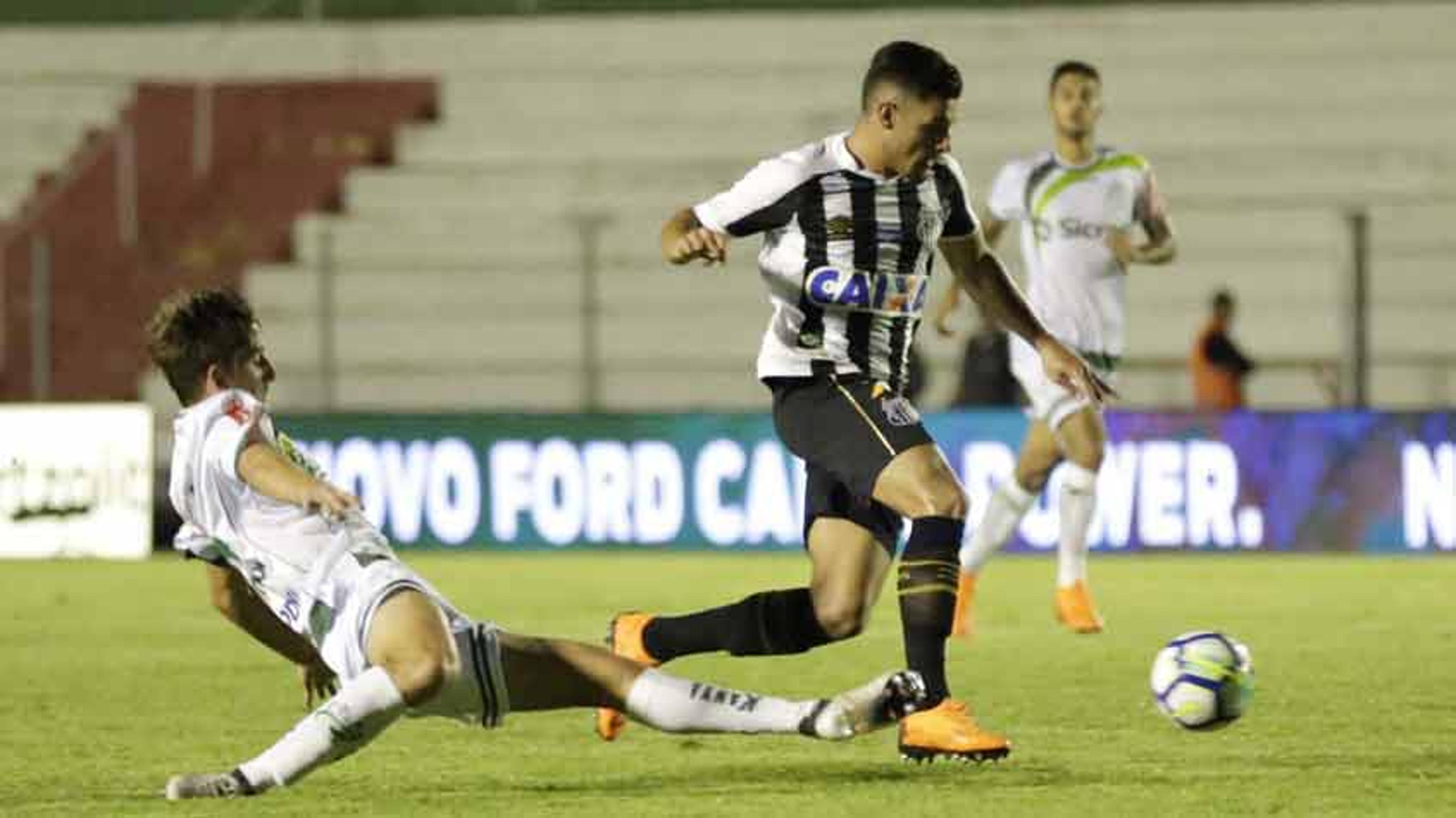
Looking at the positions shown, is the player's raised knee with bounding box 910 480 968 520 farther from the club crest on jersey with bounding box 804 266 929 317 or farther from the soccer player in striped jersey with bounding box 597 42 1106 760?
the club crest on jersey with bounding box 804 266 929 317

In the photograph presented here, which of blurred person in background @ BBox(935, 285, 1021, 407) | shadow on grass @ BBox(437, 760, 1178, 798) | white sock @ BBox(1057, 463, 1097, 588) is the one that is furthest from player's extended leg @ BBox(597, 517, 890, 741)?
blurred person in background @ BBox(935, 285, 1021, 407)

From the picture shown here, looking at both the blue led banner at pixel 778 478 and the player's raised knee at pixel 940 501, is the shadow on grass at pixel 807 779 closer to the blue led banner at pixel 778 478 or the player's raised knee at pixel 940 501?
the player's raised knee at pixel 940 501

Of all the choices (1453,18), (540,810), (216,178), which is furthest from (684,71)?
(540,810)

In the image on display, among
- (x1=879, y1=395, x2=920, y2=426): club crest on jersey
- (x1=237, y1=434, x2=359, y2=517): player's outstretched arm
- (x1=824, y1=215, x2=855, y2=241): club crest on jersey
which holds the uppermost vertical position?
(x1=824, y1=215, x2=855, y2=241): club crest on jersey

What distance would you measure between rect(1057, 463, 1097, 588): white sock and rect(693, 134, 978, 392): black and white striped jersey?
4068 mm

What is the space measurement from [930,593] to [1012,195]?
4600 millimetres

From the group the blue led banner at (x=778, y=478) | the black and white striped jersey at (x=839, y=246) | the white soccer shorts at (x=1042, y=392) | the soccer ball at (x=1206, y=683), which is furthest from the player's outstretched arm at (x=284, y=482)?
the blue led banner at (x=778, y=478)

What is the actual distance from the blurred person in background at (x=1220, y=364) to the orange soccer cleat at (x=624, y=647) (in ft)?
39.0

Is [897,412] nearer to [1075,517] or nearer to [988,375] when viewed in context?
[1075,517]

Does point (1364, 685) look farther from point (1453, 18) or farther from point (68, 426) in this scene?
point (1453, 18)

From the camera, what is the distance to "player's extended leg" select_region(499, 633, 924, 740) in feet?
22.6

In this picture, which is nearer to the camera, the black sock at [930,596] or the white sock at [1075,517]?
the black sock at [930,596]

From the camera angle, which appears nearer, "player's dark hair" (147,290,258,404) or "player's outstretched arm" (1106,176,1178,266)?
"player's dark hair" (147,290,258,404)

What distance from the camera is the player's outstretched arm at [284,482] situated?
6.42m
